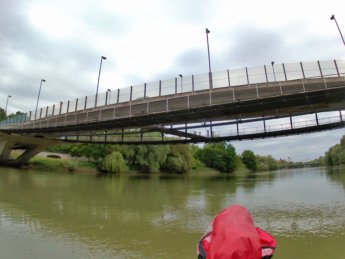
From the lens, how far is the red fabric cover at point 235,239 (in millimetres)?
3115

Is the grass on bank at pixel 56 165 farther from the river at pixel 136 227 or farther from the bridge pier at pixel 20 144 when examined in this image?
the river at pixel 136 227

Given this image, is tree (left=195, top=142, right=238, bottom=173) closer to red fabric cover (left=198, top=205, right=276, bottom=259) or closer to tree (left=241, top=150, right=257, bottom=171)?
tree (left=241, top=150, right=257, bottom=171)

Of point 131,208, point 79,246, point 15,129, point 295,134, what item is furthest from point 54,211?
point 15,129

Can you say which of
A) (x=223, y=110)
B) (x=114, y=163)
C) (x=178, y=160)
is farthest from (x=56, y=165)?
(x=223, y=110)

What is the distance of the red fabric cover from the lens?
3.12 metres

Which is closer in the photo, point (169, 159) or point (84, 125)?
point (84, 125)

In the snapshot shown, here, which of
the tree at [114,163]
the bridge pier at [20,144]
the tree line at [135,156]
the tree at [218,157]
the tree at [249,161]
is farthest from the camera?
the tree at [249,161]

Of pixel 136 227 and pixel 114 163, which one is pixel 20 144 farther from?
pixel 136 227

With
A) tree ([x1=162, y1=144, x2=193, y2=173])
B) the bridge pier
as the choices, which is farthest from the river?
tree ([x1=162, y1=144, x2=193, y2=173])

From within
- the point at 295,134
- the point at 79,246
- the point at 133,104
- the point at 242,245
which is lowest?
the point at 79,246

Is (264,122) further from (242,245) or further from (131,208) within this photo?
(242,245)

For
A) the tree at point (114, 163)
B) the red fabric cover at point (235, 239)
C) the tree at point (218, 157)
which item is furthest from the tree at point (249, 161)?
the red fabric cover at point (235, 239)

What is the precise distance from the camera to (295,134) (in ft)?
115

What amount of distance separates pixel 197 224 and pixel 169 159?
174 ft
